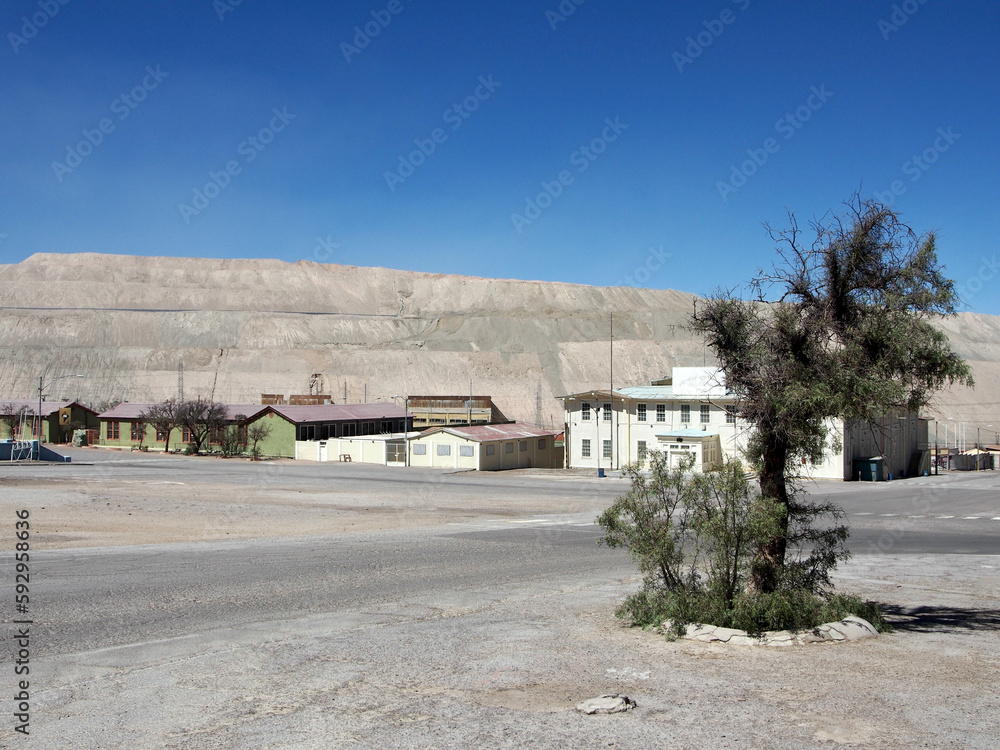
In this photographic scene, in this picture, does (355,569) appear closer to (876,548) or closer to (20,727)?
(20,727)

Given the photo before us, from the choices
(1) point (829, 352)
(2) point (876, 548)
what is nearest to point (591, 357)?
(2) point (876, 548)

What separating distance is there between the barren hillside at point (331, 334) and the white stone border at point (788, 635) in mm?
80626

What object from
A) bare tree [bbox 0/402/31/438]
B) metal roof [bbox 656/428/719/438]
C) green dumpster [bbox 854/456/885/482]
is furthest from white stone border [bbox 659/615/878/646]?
bare tree [bbox 0/402/31/438]

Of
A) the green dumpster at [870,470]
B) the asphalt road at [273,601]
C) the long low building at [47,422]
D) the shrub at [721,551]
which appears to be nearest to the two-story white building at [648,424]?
the green dumpster at [870,470]

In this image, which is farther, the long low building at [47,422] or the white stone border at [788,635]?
the long low building at [47,422]

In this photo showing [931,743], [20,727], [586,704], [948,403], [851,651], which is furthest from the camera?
[948,403]

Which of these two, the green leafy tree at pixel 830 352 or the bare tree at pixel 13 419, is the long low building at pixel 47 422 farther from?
the green leafy tree at pixel 830 352

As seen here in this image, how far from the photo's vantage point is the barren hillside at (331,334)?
339 feet

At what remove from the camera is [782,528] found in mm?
11273

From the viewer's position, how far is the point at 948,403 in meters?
95.1

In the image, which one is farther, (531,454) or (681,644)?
(531,454)

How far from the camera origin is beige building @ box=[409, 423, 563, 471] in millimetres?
52125

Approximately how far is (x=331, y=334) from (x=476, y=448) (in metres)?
82.0

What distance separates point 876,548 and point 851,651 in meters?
12.5
